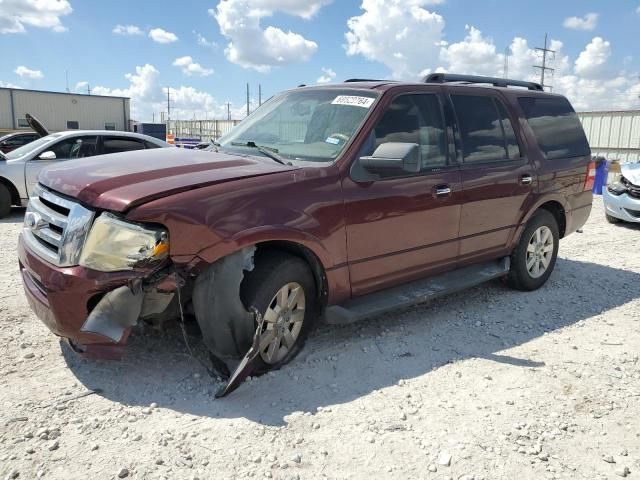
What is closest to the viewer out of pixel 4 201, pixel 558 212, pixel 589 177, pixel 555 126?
pixel 555 126

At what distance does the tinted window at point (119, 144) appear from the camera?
9.66m

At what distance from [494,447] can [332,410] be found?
905 mm

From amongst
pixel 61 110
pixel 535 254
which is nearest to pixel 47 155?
pixel 535 254

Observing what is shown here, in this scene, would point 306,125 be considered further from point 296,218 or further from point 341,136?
point 296,218

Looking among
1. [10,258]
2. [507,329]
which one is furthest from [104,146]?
[507,329]

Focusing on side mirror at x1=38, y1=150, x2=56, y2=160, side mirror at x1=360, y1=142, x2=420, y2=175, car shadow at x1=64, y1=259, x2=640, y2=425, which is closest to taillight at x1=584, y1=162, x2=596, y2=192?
car shadow at x1=64, y1=259, x2=640, y2=425

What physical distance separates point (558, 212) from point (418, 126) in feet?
7.86

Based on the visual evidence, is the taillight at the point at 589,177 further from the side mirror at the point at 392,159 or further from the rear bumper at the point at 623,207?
the rear bumper at the point at 623,207

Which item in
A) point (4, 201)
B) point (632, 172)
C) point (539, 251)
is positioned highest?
point (632, 172)

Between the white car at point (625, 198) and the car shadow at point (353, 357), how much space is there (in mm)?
4462

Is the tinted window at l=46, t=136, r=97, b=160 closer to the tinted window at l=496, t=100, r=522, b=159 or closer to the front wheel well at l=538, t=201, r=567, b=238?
the tinted window at l=496, t=100, r=522, b=159

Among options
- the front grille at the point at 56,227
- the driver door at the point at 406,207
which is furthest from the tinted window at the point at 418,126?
the front grille at the point at 56,227

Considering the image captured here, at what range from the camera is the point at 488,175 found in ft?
15.6

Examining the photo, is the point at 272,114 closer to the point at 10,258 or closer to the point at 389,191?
the point at 389,191
